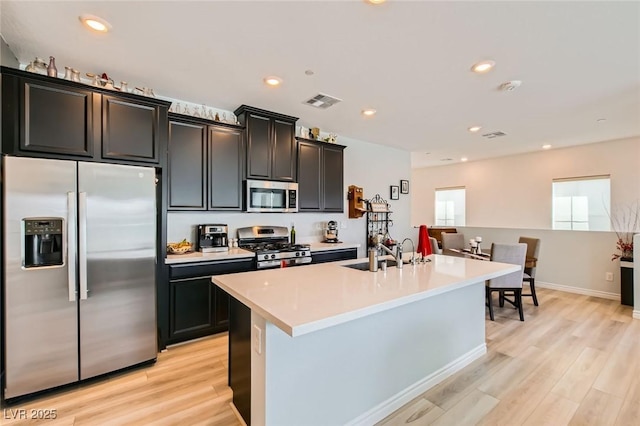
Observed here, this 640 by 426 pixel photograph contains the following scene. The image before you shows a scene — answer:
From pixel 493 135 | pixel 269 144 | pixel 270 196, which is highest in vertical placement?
pixel 493 135

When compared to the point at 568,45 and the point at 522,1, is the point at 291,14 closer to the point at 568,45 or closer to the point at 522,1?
the point at 522,1

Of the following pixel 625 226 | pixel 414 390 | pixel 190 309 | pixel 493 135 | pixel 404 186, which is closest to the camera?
pixel 414 390

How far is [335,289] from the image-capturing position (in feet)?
5.79

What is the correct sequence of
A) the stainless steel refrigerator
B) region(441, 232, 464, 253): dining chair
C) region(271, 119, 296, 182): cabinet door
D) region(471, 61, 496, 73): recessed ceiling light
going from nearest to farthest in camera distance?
the stainless steel refrigerator → region(471, 61, 496, 73): recessed ceiling light → region(271, 119, 296, 182): cabinet door → region(441, 232, 464, 253): dining chair

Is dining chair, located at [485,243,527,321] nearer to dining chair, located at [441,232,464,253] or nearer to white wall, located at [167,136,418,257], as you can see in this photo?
dining chair, located at [441,232,464,253]

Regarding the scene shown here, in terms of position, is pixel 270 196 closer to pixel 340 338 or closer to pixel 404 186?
pixel 340 338

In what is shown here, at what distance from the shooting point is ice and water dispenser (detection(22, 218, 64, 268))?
6.95 ft

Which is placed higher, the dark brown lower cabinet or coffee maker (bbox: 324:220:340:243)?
coffee maker (bbox: 324:220:340:243)

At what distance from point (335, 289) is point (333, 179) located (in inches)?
119

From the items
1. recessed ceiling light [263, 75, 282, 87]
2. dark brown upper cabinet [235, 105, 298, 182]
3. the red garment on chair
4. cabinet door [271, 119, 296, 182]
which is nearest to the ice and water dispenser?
dark brown upper cabinet [235, 105, 298, 182]

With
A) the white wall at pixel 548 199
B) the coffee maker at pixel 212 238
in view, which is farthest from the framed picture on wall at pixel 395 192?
the coffee maker at pixel 212 238

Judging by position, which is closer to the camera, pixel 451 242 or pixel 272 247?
pixel 272 247

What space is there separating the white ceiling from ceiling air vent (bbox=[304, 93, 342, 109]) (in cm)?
11

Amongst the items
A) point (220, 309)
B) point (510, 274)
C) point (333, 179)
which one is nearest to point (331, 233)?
point (333, 179)
